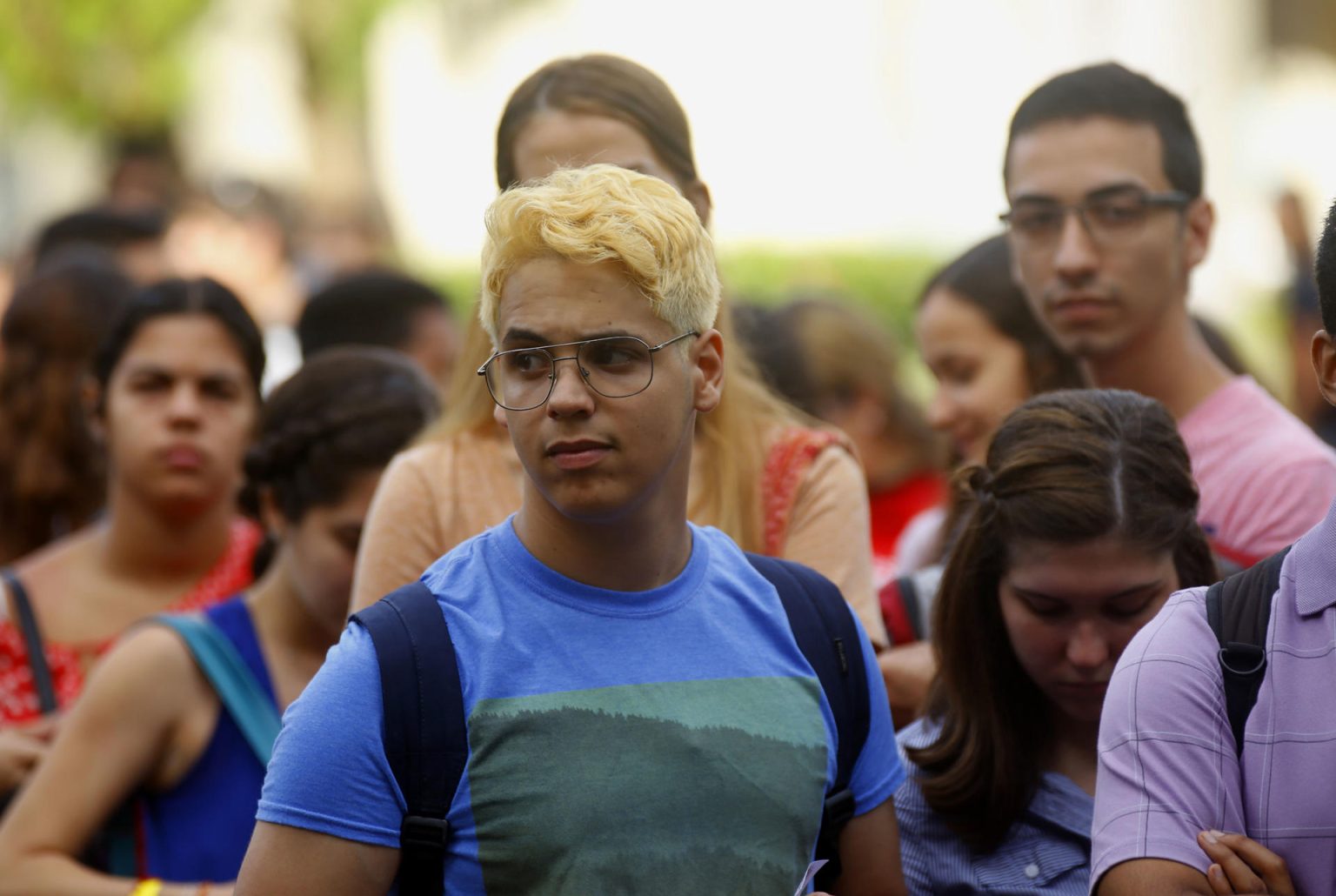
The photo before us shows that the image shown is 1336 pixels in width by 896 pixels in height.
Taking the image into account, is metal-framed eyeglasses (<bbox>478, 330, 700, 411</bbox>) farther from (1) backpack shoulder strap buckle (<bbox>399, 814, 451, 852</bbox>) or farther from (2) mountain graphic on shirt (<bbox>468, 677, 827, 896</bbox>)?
(1) backpack shoulder strap buckle (<bbox>399, 814, 451, 852</bbox>)

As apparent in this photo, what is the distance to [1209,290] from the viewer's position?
760 inches

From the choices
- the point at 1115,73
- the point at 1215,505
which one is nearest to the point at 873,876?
the point at 1215,505

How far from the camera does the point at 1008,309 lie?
4.54 m

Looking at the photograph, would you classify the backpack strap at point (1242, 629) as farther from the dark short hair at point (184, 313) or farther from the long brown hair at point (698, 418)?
the dark short hair at point (184, 313)

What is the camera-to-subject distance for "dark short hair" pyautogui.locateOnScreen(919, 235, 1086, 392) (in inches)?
174

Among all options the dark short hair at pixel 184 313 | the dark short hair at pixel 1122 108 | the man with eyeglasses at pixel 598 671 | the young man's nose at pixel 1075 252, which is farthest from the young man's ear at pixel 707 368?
the dark short hair at pixel 184 313

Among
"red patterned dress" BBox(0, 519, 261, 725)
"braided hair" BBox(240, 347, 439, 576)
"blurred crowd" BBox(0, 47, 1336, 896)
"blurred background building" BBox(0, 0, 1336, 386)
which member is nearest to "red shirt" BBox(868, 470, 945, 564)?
"blurred crowd" BBox(0, 47, 1336, 896)

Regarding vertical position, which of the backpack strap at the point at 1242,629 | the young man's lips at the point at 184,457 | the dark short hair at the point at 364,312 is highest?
the dark short hair at the point at 364,312

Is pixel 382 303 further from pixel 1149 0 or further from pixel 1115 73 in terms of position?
pixel 1149 0

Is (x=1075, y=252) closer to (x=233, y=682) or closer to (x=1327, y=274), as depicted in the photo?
(x=1327, y=274)

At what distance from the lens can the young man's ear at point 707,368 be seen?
2.70 m

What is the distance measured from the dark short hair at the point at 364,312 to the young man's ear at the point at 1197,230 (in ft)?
9.20

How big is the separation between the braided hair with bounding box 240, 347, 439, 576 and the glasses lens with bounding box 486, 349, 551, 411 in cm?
147

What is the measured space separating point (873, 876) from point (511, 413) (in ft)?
2.97
